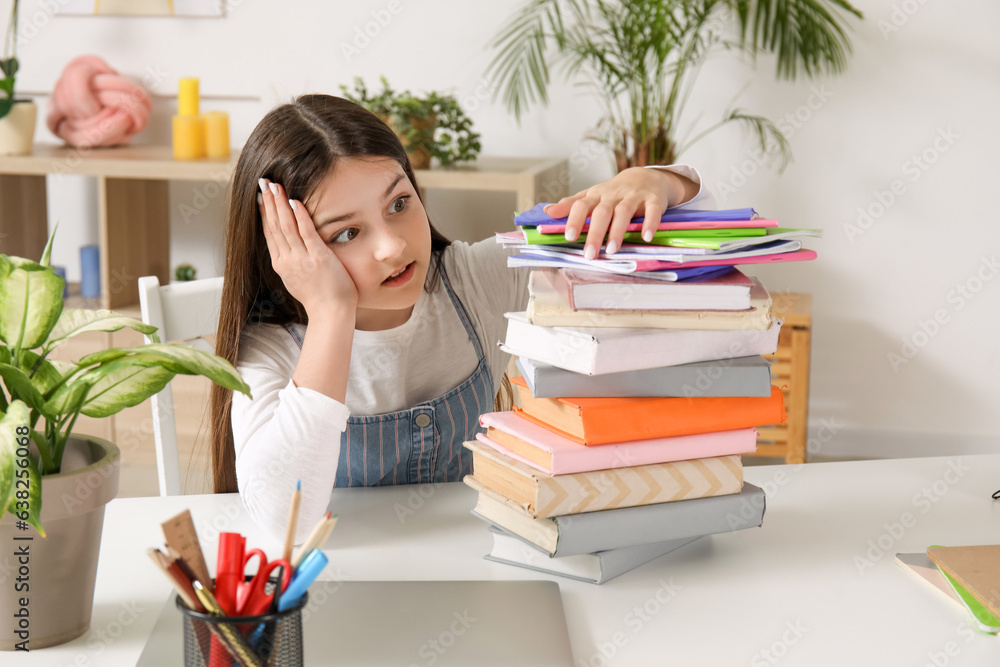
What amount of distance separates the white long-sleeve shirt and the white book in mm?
250

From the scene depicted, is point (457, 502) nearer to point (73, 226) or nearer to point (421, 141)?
point (421, 141)

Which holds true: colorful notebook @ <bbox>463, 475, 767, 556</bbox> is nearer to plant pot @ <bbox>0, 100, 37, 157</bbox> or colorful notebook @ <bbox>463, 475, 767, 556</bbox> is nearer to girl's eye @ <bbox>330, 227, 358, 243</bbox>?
girl's eye @ <bbox>330, 227, 358, 243</bbox>

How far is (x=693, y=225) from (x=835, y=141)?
6.61 ft

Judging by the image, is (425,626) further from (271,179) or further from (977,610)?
(271,179)

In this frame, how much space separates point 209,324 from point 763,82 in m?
1.90

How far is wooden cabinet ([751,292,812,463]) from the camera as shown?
241 cm

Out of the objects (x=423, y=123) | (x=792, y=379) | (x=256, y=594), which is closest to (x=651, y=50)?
(x=423, y=123)

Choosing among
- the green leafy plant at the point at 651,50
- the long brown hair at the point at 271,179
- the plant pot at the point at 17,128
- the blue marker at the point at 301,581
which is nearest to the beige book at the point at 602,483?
the blue marker at the point at 301,581

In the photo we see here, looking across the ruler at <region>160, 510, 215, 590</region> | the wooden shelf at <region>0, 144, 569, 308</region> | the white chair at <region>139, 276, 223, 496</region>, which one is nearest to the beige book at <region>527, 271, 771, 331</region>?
the ruler at <region>160, 510, 215, 590</region>

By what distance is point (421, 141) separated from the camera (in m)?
2.40

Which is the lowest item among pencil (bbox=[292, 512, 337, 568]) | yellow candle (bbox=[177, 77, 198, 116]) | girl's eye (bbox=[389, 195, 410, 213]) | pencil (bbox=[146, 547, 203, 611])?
pencil (bbox=[146, 547, 203, 611])

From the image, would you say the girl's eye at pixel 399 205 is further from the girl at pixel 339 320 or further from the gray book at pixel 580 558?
the gray book at pixel 580 558

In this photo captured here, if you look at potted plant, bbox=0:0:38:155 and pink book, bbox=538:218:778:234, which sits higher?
potted plant, bbox=0:0:38:155

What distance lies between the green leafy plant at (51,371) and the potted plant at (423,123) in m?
1.75
